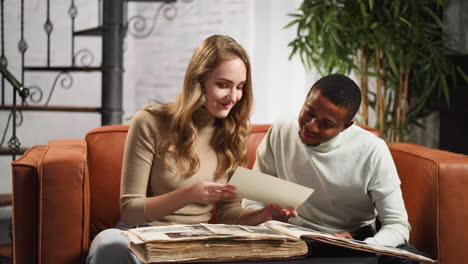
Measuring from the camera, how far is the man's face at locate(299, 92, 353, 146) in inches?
62.7

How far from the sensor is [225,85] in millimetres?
1683

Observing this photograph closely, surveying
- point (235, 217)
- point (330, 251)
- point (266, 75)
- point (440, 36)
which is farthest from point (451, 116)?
point (330, 251)

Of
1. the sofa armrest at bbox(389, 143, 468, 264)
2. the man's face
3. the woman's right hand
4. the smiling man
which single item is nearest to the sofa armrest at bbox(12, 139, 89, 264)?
the woman's right hand

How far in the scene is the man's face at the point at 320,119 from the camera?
1.59m

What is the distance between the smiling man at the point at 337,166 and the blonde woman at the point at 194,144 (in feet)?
0.39

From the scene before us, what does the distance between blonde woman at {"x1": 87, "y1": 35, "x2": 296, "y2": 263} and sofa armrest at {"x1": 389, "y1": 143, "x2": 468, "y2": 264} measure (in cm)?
52

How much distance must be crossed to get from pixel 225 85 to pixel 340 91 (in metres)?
0.33

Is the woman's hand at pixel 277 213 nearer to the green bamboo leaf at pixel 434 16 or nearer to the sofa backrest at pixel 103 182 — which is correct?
the sofa backrest at pixel 103 182

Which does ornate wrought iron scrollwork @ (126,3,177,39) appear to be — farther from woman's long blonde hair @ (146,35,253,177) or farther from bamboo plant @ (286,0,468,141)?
woman's long blonde hair @ (146,35,253,177)

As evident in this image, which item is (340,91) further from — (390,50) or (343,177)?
(390,50)

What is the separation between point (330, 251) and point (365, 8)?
2.05 m

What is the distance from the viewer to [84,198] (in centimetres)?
174

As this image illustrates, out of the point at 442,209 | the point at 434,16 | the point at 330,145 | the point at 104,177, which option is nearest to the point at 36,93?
the point at 104,177

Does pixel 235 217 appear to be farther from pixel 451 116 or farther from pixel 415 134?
pixel 415 134
